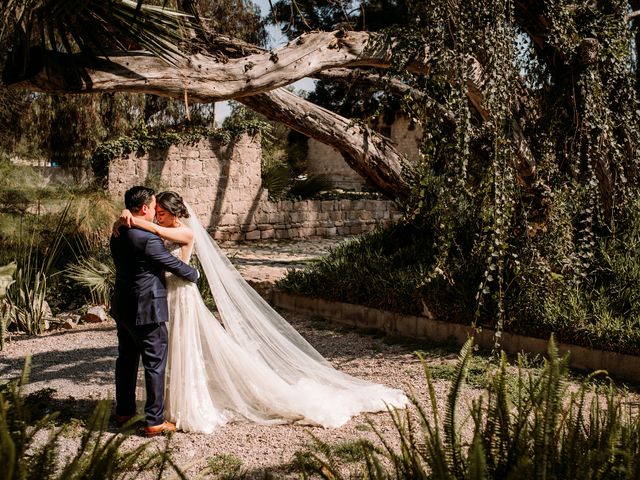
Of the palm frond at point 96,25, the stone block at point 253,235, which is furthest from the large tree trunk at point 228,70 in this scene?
the stone block at point 253,235

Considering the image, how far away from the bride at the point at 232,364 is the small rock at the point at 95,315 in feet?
12.6

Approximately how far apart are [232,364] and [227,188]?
10531 mm

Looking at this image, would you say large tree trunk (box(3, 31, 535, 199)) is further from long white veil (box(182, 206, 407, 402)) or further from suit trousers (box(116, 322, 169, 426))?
suit trousers (box(116, 322, 169, 426))

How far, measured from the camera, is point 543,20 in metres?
6.43

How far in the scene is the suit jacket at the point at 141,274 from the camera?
15.0 ft

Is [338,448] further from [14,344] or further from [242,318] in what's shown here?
[14,344]

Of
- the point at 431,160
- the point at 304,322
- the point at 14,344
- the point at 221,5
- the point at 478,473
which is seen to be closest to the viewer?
the point at 478,473

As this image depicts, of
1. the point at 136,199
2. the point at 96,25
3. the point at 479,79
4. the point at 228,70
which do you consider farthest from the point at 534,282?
the point at 96,25

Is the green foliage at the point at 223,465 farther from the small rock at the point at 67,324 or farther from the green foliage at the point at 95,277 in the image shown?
the green foliage at the point at 95,277

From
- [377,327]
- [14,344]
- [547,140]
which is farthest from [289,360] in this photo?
[14,344]

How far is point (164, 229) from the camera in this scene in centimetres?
484

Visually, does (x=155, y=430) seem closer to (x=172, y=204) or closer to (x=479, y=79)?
(x=172, y=204)

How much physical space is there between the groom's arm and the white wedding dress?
0.42 ft

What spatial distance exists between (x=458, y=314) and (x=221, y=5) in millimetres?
15828
